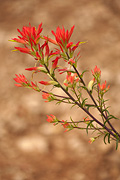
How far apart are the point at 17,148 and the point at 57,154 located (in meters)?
0.13

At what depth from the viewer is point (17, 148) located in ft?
2.67

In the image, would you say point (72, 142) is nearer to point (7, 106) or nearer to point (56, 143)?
point (56, 143)

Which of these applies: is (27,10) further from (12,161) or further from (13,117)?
(12,161)

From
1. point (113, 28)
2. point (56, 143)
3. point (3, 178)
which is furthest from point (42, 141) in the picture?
point (113, 28)

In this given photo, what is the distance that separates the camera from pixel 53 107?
0.85m

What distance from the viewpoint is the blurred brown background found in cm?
79

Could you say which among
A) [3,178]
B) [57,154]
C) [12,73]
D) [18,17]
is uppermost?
[18,17]

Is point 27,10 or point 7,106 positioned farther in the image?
point 27,10

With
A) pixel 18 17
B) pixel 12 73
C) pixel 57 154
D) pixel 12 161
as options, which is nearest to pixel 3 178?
pixel 12 161

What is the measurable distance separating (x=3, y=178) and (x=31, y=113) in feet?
0.70

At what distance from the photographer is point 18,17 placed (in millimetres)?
986

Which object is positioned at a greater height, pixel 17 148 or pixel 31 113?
pixel 31 113

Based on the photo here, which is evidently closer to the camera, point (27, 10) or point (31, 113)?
point (31, 113)

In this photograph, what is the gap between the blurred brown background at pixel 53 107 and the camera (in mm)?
788
